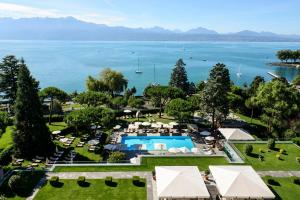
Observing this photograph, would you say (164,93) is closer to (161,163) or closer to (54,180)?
(161,163)

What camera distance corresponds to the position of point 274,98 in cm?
3550

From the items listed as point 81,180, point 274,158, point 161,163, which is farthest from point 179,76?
point 81,180

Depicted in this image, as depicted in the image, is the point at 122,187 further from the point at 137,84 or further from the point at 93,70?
the point at 93,70

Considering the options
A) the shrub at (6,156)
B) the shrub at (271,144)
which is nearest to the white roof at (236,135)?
the shrub at (271,144)

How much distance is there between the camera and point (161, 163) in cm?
2500

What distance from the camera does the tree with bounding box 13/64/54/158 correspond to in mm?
27641

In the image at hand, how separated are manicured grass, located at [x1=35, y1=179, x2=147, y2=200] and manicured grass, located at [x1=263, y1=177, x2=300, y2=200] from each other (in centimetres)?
991

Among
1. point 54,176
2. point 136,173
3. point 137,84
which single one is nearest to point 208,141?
point 136,173

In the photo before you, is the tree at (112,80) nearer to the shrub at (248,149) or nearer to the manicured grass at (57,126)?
the manicured grass at (57,126)

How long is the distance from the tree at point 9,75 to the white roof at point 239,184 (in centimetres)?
3279

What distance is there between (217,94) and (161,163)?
16915mm

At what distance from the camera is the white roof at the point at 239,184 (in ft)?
57.8

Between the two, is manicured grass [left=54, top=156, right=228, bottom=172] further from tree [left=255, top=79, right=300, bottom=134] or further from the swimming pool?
tree [left=255, top=79, right=300, bottom=134]

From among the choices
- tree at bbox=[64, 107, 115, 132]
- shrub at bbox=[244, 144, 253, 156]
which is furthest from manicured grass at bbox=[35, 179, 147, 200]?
tree at bbox=[64, 107, 115, 132]
